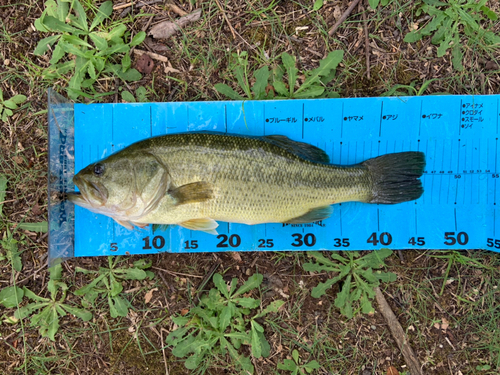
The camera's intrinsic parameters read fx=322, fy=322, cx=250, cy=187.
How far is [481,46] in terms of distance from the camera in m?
3.65

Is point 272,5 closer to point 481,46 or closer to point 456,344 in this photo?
point 481,46

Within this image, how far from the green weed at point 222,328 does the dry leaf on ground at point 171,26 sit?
2862mm

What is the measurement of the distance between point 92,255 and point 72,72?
7.07 feet

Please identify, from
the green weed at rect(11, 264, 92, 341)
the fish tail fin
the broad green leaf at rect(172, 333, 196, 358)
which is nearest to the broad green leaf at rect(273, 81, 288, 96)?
the fish tail fin

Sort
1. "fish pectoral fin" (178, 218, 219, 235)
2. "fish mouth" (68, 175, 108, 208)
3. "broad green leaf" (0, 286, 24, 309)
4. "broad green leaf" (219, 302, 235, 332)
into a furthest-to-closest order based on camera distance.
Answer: "broad green leaf" (0, 286, 24, 309)
"broad green leaf" (219, 302, 235, 332)
"fish pectoral fin" (178, 218, 219, 235)
"fish mouth" (68, 175, 108, 208)

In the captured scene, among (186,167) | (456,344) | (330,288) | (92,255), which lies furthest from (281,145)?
(456,344)

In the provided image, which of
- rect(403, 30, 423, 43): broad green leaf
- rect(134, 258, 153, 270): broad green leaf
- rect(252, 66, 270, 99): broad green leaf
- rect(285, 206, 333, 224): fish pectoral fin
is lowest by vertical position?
rect(134, 258, 153, 270): broad green leaf

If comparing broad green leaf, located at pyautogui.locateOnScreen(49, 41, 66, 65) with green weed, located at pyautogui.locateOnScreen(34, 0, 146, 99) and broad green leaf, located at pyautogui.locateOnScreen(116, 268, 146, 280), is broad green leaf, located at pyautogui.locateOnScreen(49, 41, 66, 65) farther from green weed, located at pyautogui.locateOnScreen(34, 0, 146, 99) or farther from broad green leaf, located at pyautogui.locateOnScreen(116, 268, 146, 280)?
broad green leaf, located at pyautogui.locateOnScreen(116, 268, 146, 280)

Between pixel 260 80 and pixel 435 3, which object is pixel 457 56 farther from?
pixel 260 80

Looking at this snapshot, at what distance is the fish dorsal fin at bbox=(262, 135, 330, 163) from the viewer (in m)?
3.33

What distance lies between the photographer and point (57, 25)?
144 inches

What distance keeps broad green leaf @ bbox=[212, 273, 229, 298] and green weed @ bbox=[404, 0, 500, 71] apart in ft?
11.2

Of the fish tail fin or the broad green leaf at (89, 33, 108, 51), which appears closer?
the fish tail fin

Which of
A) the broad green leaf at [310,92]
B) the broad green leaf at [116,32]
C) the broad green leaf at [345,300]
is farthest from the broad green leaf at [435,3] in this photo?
the broad green leaf at [116,32]
